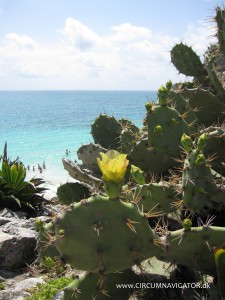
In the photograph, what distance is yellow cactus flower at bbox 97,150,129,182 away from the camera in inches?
68.1

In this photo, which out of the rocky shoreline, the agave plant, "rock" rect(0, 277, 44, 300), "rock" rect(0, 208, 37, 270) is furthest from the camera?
the agave plant

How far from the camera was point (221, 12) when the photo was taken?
13.3 ft

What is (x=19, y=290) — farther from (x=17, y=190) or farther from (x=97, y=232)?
(x=17, y=190)

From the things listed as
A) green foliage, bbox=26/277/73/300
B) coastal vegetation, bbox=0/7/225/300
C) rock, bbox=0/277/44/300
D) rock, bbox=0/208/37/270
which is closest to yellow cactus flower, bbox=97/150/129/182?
coastal vegetation, bbox=0/7/225/300

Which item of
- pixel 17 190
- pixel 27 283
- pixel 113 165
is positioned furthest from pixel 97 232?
pixel 17 190

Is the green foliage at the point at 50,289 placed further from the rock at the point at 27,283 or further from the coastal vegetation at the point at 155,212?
the coastal vegetation at the point at 155,212

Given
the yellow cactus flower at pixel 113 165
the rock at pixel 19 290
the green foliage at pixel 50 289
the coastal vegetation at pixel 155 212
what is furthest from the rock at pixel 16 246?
the yellow cactus flower at pixel 113 165

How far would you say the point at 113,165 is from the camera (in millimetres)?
1757

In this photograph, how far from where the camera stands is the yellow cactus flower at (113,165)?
68.1 inches

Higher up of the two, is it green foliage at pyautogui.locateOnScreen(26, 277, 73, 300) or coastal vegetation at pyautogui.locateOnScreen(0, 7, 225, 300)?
coastal vegetation at pyautogui.locateOnScreen(0, 7, 225, 300)

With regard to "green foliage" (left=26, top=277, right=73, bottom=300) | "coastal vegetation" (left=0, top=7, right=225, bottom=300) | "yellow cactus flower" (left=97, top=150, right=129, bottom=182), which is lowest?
"green foliage" (left=26, top=277, right=73, bottom=300)

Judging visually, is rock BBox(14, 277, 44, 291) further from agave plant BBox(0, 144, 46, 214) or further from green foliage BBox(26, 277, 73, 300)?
agave plant BBox(0, 144, 46, 214)

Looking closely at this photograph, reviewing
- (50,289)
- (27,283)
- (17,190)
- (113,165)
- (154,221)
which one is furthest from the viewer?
(17,190)

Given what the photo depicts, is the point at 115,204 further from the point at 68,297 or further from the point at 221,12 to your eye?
the point at 221,12
